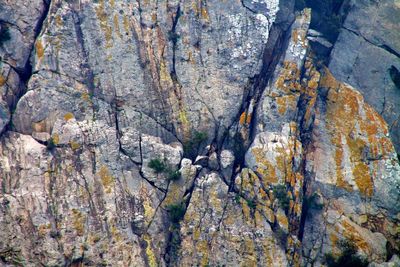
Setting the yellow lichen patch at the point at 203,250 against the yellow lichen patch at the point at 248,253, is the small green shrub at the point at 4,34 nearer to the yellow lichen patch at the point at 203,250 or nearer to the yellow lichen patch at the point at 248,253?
the yellow lichen patch at the point at 203,250

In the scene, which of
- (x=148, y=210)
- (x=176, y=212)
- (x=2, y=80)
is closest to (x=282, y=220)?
(x=176, y=212)

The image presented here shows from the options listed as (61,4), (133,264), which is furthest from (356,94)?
(61,4)

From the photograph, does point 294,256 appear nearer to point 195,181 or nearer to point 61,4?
point 195,181

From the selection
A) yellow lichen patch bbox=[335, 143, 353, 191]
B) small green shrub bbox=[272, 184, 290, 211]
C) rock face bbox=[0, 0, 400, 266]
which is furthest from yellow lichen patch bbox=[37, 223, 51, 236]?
yellow lichen patch bbox=[335, 143, 353, 191]

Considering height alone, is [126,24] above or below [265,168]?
above

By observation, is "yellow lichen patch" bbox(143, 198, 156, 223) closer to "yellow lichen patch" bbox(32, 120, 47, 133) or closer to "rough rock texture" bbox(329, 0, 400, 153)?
"yellow lichen patch" bbox(32, 120, 47, 133)

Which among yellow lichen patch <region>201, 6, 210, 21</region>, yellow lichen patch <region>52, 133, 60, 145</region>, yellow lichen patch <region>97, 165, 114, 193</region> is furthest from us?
yellow lichen patch <region>201, 6, 210, 21</region>

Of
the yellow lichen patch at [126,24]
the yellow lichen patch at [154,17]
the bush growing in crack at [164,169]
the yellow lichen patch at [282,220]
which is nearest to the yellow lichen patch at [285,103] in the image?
the yellow lichen patch at [282,220]

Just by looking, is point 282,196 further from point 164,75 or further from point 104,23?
point 104,23
